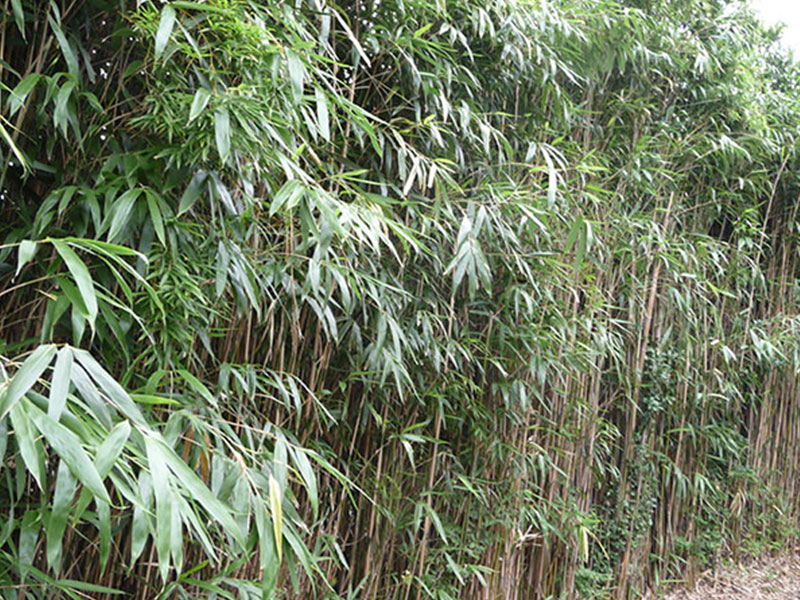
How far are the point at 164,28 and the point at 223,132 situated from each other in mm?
193

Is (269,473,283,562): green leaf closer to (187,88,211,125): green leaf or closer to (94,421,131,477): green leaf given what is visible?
(94,421,131,477): green leaf

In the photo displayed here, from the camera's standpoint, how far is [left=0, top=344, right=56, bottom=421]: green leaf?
2.87 ft

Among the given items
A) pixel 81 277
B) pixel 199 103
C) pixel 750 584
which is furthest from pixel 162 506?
pixel 750 584

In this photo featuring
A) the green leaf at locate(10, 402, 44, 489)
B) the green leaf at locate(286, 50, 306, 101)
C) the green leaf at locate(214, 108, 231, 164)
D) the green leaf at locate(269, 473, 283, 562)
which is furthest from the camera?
the green leaf at locate(286, 50, 306, 101)

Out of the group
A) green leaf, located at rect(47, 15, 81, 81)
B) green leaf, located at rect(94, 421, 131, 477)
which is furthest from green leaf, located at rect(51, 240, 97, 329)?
green leaf, located at rect(47, 15, 81, 81)

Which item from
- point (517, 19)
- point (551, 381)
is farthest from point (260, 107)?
point (551, 381)

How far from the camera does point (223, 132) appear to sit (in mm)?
1271

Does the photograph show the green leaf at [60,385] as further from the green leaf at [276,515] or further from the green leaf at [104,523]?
the green leaf at [276,515]

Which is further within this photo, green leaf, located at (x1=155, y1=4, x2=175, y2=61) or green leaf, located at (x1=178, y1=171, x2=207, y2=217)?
green leaf, located at (x1=178, y1=171, x2=207, y2=217)

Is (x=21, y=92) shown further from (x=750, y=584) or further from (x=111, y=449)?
(x=750, y=584)

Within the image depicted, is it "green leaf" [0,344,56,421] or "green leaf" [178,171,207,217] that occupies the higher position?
"green leaf" [178,171,207,217]

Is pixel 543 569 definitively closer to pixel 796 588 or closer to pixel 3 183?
pixel 796 588

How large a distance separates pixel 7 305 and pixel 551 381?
5.52ft

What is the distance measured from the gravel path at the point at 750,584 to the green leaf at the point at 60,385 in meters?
3.12
